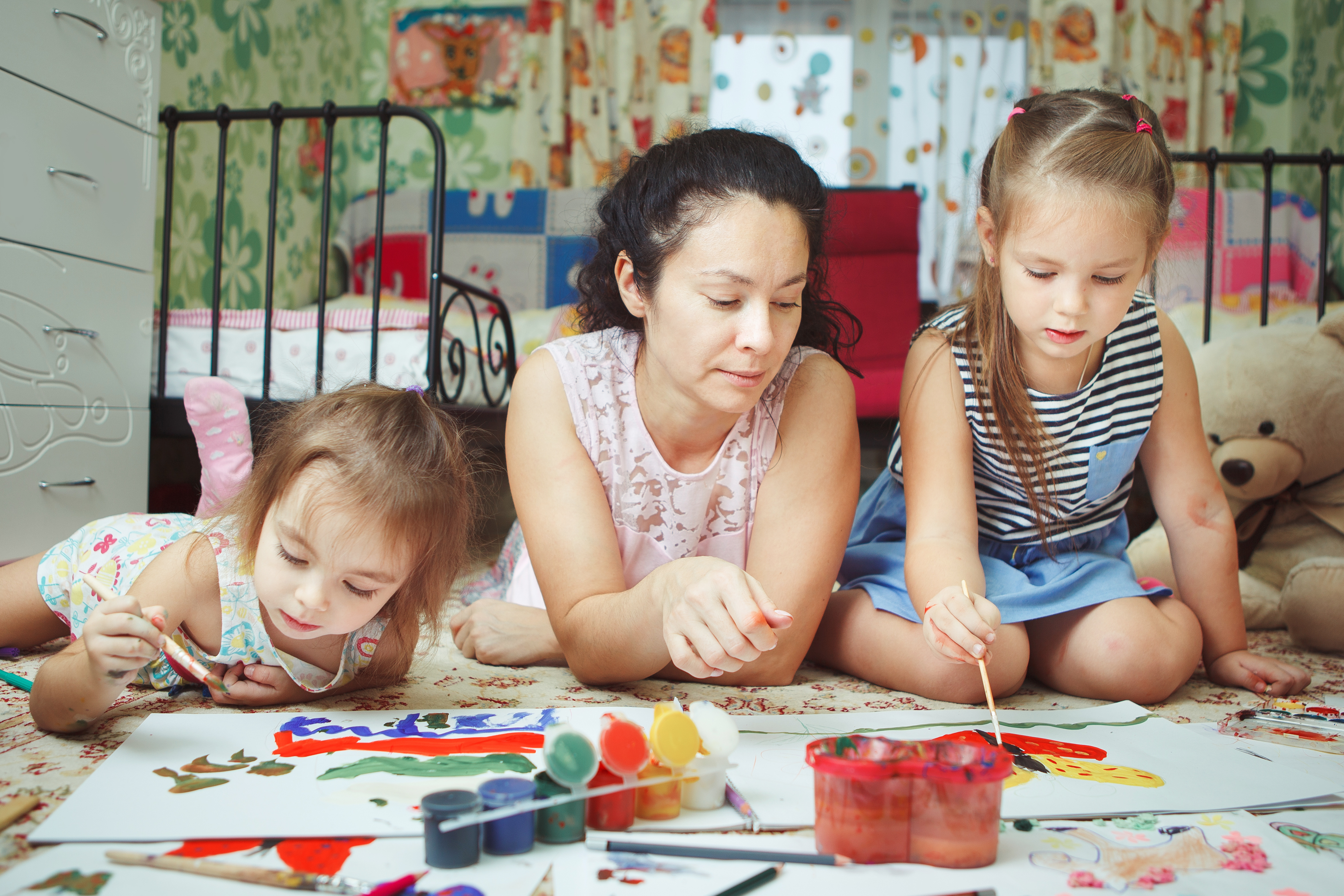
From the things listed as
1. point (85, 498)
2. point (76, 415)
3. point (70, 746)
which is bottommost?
point (70, 746)

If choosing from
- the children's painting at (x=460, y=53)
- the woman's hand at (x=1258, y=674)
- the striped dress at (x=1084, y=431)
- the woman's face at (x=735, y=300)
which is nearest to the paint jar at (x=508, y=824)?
the woman's face at (x=735, y=300)

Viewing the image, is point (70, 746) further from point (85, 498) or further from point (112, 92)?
point (112, 92)

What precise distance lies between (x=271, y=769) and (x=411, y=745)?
107 mm

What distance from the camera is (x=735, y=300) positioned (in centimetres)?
91

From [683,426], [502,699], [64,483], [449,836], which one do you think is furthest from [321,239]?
[449,836]

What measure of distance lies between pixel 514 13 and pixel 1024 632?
290cm

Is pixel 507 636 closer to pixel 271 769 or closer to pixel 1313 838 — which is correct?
pixel 271 769

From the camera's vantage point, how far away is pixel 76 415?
1453 millimetres

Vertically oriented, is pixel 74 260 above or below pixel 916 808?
above

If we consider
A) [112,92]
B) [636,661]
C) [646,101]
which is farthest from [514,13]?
[636,661]

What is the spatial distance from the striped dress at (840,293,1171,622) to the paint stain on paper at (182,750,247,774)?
2.20ft

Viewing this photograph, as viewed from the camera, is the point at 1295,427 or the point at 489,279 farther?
the point at 489,279

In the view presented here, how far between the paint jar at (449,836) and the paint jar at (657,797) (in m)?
0.11

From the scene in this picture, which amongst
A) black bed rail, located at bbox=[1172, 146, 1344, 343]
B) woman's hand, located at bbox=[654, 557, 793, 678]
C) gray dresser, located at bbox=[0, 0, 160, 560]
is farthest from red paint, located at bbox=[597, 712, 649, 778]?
black bed rail, located at bbox=[1172, 146, 1344, 343]
